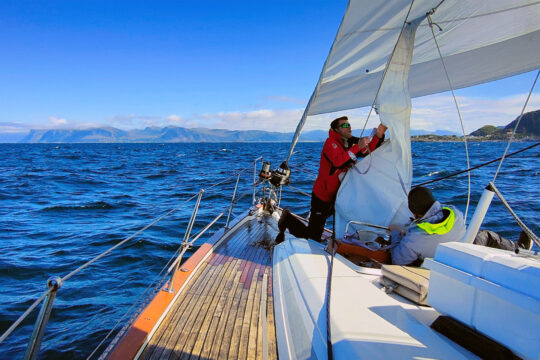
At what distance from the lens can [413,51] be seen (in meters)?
3.61

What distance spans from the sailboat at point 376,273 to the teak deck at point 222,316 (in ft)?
0.04

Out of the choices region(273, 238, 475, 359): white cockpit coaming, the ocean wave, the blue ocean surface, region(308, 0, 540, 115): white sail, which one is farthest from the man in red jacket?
the ocean wave

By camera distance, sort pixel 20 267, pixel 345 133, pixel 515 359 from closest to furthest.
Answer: pixel 515 359 < pixel 345 133 < pixel 20 267

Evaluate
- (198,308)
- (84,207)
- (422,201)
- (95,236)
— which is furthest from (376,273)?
(84,207)

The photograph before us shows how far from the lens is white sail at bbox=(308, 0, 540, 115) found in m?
2.91

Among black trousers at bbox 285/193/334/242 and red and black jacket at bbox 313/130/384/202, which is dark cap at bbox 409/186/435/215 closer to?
red and black jacket at bbox 313/130/384/202

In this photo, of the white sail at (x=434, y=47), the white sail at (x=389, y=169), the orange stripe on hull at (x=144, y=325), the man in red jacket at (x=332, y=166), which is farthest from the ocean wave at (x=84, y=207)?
the white sail at (x=389, y=169)

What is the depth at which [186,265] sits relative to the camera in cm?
360

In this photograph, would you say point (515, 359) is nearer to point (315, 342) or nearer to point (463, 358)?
point (463, 358)

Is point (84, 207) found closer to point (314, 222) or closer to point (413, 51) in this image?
point (314, 222)

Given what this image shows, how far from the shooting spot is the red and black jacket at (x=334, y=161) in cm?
334

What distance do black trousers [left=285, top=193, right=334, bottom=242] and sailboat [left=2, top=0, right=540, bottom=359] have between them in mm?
171

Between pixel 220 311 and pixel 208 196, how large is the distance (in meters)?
9.75

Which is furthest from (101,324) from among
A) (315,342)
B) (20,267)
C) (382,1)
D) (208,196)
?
(208,196)
